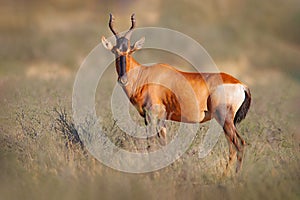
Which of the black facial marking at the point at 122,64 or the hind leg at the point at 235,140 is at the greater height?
the black facial marking at the point at 122,64

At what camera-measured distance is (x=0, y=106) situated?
915 centimetres

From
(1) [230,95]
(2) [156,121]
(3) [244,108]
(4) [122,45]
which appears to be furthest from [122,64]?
(3) [244,108]

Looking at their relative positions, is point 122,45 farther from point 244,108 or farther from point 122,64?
point 244,108

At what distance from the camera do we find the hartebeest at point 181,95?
7324 mm

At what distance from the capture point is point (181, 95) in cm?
752

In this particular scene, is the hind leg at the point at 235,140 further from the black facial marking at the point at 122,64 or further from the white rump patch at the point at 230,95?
the black facial marking at the point at 122,64

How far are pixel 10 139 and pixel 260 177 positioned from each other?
140 inches

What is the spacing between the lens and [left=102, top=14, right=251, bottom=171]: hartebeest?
732 cm

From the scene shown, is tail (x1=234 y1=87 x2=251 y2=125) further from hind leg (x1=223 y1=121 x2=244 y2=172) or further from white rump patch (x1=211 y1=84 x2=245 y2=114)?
hind leg (x1=223 y1=121 x2=244 y2=172)

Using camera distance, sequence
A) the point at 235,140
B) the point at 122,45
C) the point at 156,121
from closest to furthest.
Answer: the point at 235,140 → the point at 122,45 → the point at 156,121

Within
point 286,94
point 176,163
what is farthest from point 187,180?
point 286,94

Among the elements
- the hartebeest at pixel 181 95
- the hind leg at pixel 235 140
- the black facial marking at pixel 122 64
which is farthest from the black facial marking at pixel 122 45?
the hind leg at pixel 235 140

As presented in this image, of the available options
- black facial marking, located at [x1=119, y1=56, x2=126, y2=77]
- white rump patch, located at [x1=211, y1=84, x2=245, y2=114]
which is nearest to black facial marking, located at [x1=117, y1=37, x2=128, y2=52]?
black facial marking, located at [x1=119, y1=56, x2=126, y2=77]

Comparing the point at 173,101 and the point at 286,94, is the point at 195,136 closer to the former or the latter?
the point at 173,101
